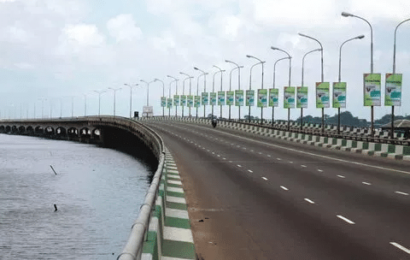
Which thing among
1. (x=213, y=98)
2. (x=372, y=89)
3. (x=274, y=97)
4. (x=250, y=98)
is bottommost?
(x=372, y=89)

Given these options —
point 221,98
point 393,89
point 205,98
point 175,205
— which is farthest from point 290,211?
point 205,98

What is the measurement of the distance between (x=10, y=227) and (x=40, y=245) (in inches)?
305

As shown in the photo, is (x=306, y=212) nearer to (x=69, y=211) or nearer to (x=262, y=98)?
(x=69, y=211)

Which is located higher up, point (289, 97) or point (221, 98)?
point (221, 98)

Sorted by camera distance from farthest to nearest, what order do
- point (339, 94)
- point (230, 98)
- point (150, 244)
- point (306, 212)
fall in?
point (230, 98)
point (339, 94)
point (306, 212)
point (150, 244)

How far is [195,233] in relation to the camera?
50.3ft

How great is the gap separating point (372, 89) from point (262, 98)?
1896 inches

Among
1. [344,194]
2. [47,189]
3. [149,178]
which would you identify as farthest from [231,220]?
[149,178]

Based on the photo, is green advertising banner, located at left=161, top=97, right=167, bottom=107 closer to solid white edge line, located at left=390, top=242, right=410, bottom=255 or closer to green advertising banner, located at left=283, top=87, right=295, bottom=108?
green advertising banner, located at left=283, top=87, right=295, bottom=108

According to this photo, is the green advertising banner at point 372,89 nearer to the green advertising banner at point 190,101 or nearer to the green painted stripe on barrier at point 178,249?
the green painted stripe on barrier at point 178,249

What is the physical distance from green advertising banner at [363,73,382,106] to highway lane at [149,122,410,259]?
2363cm

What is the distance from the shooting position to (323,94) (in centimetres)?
7756

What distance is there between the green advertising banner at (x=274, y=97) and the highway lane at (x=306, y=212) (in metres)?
64.0

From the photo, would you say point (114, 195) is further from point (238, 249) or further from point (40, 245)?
point (238, 249)
